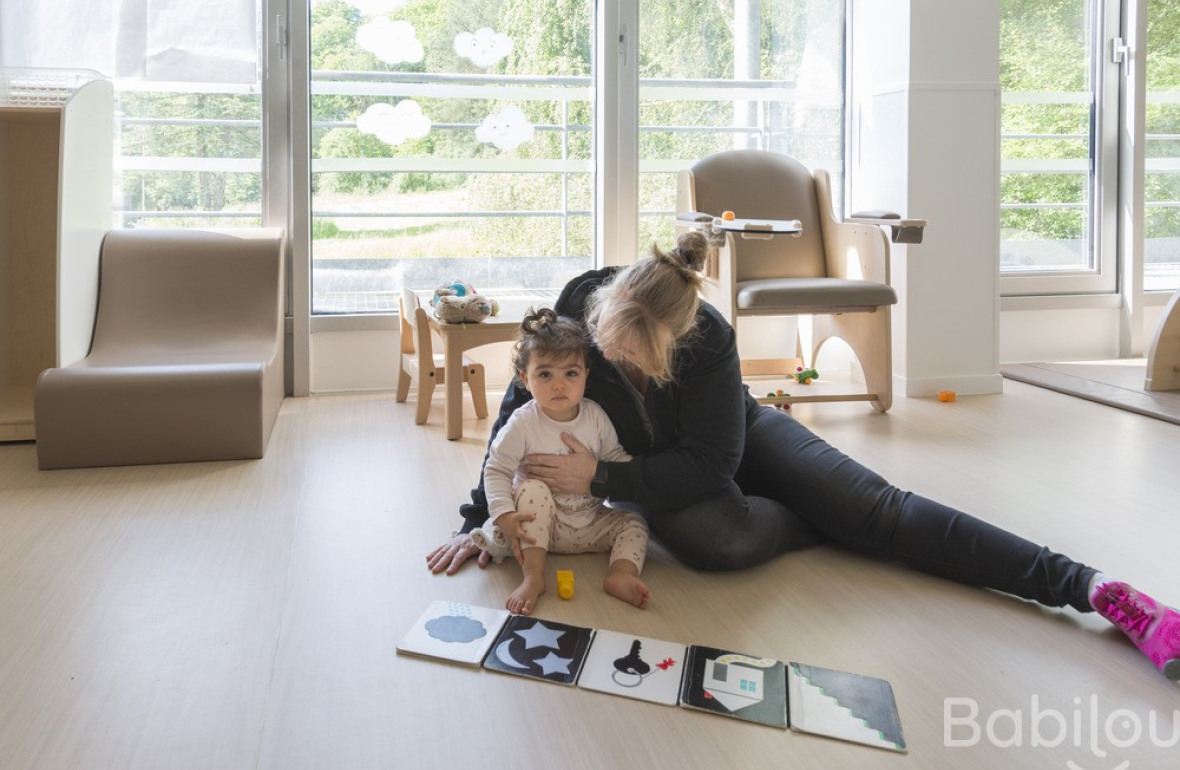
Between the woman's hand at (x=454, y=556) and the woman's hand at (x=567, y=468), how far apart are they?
212 millimetres

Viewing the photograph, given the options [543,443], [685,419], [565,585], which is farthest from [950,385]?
[565,585]

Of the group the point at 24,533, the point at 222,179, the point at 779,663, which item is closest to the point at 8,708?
the point at 24,533

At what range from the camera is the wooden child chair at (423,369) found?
3773mm

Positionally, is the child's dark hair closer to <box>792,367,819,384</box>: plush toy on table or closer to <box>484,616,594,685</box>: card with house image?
<box>484,616,594,685</box>: card with house image

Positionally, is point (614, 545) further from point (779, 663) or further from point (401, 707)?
point (401, 707)

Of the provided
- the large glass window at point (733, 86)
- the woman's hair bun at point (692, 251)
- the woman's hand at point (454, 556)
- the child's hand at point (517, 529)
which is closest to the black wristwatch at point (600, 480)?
the child's hand at point (517, 529)

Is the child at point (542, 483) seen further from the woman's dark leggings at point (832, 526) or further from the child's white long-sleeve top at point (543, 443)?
the woman's dark leggings at point (832, 526)

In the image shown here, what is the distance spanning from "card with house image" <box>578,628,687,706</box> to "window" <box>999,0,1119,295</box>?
360 centimetres

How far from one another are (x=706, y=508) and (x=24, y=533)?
1514 millimetres

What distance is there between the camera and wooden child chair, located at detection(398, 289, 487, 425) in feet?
12.4

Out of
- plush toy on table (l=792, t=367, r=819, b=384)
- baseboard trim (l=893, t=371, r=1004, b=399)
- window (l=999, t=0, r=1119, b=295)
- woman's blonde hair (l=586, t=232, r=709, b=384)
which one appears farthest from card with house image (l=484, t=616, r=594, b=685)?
window (l=999, t=0, r=1119, b=295)

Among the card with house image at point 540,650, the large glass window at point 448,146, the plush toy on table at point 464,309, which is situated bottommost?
the card with house image at point 540,650

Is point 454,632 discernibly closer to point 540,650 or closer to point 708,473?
point 540,650

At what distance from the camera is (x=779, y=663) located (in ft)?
5.98
